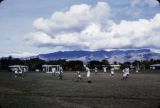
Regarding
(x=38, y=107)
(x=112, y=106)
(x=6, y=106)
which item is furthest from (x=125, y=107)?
(x=6, y=106)

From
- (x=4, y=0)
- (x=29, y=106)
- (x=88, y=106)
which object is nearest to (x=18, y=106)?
(x=29, y=106)

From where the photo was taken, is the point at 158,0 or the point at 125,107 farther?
the point at 125,107

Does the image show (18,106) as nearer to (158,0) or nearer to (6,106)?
(6,106)

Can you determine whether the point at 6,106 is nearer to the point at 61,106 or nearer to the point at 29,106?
the point at 29,106

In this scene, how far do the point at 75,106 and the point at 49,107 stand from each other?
55.4 inches

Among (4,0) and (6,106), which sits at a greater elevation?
(4,0)

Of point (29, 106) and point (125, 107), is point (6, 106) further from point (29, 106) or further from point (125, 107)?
point (125, 107)

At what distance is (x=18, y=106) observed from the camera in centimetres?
2133

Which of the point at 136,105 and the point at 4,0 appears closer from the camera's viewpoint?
the point at 4,0

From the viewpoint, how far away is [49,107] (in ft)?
68.8

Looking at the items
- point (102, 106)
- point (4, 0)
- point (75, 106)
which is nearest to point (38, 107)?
point (75, 106)

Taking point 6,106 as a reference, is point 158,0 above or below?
above

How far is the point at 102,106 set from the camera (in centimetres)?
2142

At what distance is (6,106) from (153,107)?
24.4 feet
